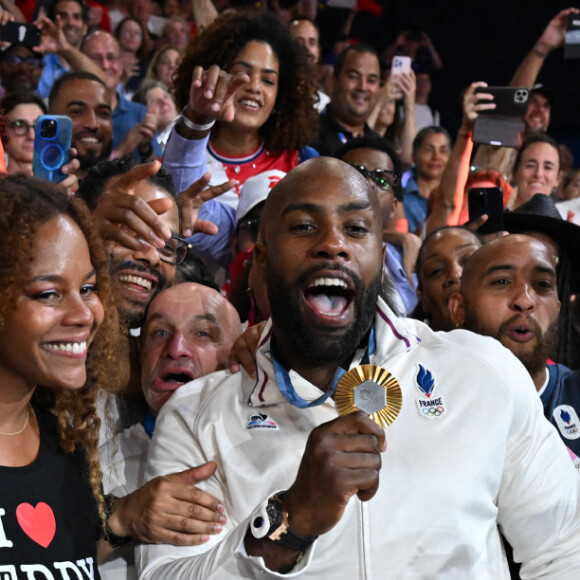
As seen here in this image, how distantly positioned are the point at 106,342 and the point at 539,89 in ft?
19.3

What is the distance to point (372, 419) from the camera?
2.04m

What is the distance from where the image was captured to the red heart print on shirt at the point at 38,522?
2105mm

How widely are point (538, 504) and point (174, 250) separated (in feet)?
4.98

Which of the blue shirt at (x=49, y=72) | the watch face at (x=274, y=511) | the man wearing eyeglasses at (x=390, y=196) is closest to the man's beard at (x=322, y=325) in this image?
the watch face at (x=274, y=511)

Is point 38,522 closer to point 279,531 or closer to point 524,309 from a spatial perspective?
point 279,531

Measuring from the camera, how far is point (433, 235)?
427 cm

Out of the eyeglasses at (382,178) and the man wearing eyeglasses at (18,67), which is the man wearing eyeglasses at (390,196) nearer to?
the eyeglasses at (382,178)

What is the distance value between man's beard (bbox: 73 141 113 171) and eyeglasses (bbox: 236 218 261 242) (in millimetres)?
1004

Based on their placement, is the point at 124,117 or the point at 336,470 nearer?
the point at 336,470

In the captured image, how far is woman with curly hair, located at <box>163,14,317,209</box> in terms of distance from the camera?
4.38 metres

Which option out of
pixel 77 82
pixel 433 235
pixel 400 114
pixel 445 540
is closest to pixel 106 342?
pixel 445 540

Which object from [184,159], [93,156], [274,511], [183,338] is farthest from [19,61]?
[274,511]

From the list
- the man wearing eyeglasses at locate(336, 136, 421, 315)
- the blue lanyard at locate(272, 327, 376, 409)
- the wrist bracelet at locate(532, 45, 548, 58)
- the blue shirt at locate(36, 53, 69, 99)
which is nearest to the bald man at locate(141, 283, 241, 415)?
the blue lanyard at locate(272, 327, 376, 409)

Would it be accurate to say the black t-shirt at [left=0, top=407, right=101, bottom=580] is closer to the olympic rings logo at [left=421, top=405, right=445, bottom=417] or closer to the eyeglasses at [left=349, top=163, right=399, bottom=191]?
the olympic rings logo at [left=421, top=405, right=445, bottom=417]
